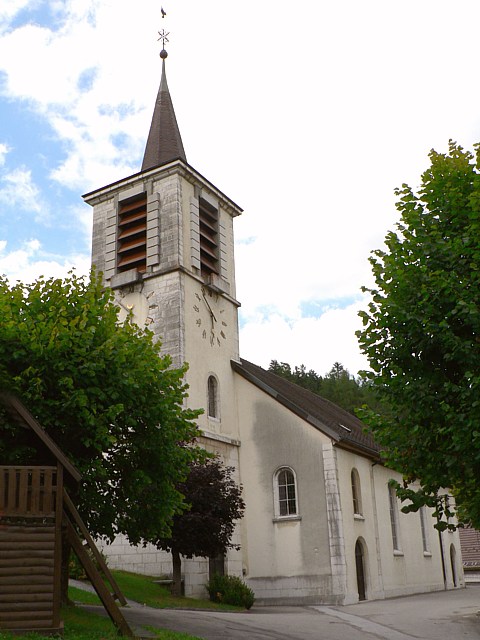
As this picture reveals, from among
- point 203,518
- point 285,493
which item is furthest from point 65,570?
point 285,493

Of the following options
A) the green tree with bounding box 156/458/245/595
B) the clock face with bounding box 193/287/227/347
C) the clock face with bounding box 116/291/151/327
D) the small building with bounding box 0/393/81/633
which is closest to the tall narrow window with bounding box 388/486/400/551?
the clock face with bounding box 193/287/227/347

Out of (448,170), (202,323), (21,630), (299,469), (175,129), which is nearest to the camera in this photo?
(21,630)

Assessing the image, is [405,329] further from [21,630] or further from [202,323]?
[202,323]

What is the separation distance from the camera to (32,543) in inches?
445

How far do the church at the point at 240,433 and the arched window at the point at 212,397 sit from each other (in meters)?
0.05

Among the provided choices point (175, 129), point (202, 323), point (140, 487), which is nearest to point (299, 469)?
point (202, 323)

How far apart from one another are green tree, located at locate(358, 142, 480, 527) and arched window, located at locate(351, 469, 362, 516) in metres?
13.1

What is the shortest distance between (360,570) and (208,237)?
1408cm

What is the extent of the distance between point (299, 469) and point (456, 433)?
14.5 m

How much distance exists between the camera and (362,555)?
25.4 meters

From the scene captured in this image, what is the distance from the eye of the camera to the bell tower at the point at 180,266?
25.7 metres

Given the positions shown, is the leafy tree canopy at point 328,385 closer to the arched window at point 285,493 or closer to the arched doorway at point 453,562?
the arched doorway at point 453,562

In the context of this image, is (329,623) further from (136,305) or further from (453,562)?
(453,562)

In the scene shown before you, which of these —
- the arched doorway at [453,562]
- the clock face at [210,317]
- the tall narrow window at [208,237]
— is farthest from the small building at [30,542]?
the arched doorway at [453,562]
